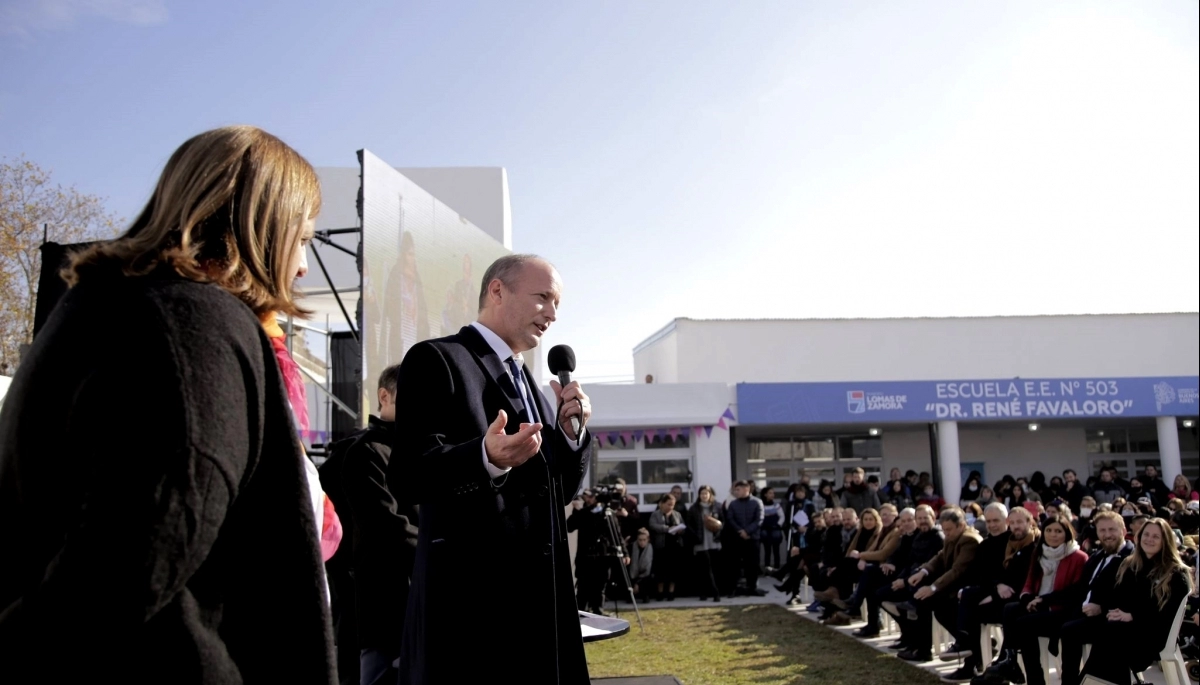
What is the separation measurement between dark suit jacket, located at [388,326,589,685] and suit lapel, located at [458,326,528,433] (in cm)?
3

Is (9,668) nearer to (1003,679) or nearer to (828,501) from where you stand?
(1003,679)

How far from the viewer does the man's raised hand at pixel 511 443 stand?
1881mm

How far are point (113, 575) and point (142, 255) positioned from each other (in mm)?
407

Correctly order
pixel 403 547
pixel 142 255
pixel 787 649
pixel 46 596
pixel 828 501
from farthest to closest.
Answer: pixel 828 501
pixel 787 649
pixel 403 547
pixel 142 255
pixel 46 596

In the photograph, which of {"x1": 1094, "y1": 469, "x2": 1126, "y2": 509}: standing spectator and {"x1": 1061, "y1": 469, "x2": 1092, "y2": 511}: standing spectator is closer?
{"x1": 1061, "y1": 469, "x2": 1092, "y2": 511}: standing spectator

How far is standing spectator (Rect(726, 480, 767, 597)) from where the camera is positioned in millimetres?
14930

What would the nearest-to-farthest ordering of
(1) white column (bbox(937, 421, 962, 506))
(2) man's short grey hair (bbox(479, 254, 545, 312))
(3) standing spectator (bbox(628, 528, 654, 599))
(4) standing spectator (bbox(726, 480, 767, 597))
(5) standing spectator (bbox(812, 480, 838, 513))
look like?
(2) man's short grey hair (bbox(479, 254, 545, 312)) → (3) standing spectator (bbox(628, 528, 654, 599)) → (4) standing spectator (bbox(726, 480, 767, 597)) → (5) standing spectator (bbox(812, 480, 838, 513)) → (1) white column (bbox(937, 421, 962, 506))

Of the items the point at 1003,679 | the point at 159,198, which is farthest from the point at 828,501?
the point at 159,198

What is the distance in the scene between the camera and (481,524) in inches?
83.4

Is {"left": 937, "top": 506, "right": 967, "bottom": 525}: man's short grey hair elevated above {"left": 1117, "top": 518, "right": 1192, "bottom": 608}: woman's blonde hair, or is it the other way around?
{"left": 937, "top": 506, "right": 967, "bottom": 525}: man's short grey hair

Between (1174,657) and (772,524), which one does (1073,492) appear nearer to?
(772,524)

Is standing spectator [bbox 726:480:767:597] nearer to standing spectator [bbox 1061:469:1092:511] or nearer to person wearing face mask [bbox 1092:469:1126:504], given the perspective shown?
standing spectator [bbox 1061:469:1092:511]

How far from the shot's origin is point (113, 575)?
993mm

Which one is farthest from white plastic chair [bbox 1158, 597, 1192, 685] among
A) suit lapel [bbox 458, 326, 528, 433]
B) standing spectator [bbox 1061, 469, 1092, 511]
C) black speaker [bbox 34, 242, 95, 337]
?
standing spectator [bbox 1061, 469, 1092, 511]
